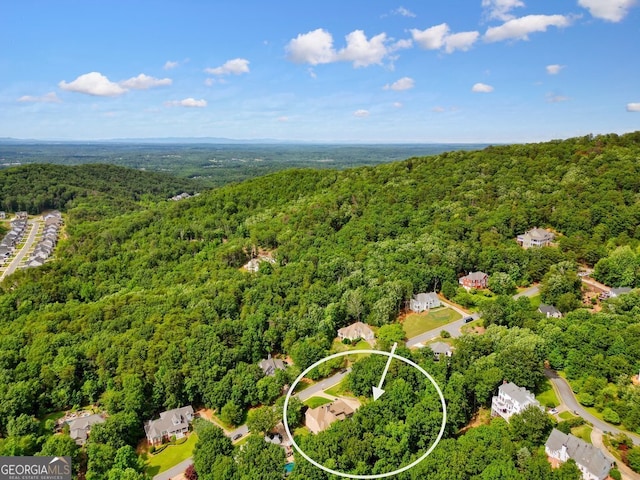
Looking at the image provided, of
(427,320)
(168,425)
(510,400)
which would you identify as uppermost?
(510,400)

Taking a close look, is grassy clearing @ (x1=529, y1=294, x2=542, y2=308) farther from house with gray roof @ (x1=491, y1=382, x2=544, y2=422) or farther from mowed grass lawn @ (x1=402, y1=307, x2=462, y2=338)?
house with gray roof @ (x1=491, y1=382, x2=544, y2=422)

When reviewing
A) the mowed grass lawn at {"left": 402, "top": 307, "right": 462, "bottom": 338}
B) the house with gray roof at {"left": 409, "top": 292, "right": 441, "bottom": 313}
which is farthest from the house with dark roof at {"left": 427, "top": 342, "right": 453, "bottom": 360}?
the house with gray roof at {"left": 409, "top": 292, "right": 441, "bottom": 313}

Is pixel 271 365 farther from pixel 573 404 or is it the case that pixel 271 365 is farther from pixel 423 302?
pixel 573 404

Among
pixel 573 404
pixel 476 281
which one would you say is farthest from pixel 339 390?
pixel 476 281

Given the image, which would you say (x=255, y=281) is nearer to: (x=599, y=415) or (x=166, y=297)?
(x=166, y=297)

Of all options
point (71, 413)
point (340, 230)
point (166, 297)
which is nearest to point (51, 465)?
point (71, 413)

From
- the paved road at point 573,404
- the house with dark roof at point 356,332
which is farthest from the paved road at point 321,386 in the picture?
the paved road at point 573,404

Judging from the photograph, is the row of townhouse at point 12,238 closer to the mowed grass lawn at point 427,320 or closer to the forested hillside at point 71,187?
the forested hillside at point 71,187
